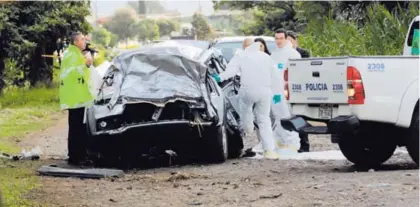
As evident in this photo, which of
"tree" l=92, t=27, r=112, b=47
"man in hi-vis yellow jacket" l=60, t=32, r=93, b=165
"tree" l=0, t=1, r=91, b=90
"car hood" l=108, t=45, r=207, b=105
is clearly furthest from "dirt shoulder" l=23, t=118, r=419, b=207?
"tree" l=92, t=27, r=112, b=47

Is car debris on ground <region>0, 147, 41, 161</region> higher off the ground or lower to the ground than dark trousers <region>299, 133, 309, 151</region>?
lower

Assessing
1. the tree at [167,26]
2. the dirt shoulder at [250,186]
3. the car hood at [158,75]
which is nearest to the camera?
the dirt shoulder at [250,186]

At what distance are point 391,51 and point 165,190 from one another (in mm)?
9268

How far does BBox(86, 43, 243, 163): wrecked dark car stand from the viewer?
1143 cm

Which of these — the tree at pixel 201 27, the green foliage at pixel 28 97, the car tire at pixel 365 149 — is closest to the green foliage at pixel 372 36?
the car tire at pixel 365 149

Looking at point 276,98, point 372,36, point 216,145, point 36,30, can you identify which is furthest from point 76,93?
point 36,30

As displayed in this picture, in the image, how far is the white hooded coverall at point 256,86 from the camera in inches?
497

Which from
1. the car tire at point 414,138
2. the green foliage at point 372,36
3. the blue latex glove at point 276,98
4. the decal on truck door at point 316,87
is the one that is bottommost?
the car tire at point 414,138

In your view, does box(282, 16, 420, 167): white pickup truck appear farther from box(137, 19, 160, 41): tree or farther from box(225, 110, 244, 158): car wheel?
box(137, 19, 160, 41): tree

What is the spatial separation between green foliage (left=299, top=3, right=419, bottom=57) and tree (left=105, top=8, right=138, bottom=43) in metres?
35.2

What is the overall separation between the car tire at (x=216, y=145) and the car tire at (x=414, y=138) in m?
2.38

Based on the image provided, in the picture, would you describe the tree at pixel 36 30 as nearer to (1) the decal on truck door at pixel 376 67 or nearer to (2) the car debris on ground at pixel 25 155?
(2) the car debris on ground at pixel 25 155

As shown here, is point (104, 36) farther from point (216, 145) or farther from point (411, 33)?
point (216, 145)

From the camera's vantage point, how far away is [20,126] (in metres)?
18.7
